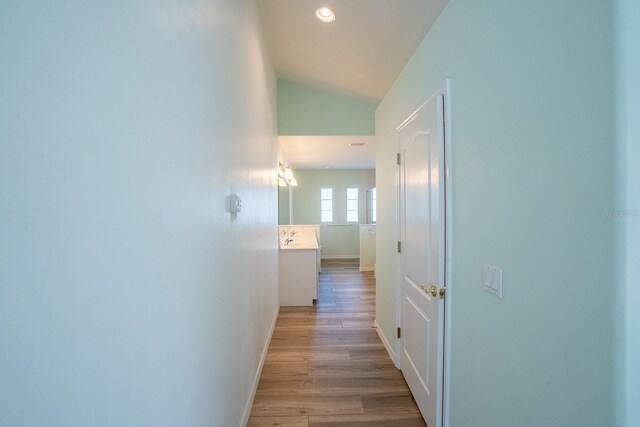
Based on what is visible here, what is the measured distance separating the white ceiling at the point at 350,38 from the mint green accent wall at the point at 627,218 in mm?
1214

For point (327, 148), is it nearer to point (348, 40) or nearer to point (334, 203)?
point (348, 40)

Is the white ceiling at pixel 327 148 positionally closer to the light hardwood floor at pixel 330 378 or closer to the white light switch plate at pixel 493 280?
the light hardwood floor at pixel 330 378

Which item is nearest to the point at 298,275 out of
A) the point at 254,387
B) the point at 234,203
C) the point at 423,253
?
the point at 254,387

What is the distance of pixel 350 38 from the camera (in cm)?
223

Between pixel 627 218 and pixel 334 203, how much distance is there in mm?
7425

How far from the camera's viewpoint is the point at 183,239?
0.91 metres

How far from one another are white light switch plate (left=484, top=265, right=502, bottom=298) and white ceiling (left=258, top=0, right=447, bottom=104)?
1541 millimetres

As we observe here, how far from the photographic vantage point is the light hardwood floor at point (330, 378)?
6.15 ft

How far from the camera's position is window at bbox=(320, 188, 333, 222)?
805cm

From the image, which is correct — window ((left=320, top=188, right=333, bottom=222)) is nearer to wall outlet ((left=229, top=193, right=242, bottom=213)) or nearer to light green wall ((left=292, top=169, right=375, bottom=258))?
light green wall ((left=292, top=169, right=375, bottom=258))

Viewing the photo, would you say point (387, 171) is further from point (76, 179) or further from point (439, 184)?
point (76, 179)

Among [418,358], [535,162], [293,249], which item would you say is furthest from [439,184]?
[293,249]

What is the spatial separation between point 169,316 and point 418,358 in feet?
5.90

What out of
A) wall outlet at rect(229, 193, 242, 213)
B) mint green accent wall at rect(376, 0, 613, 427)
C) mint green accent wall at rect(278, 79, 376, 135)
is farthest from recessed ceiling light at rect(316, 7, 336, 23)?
wall outlet at rect(229, 193, 242, 213)
